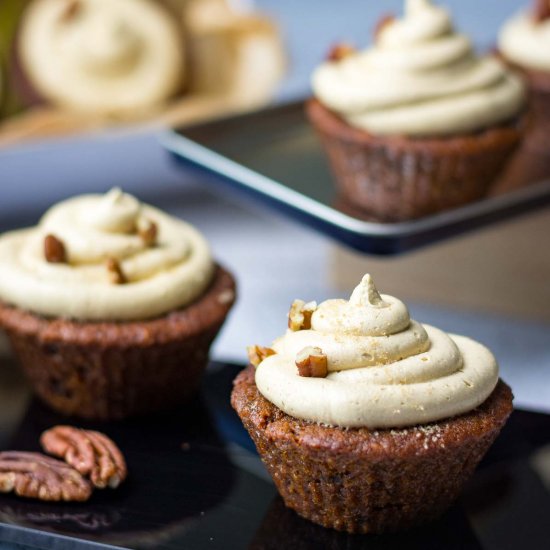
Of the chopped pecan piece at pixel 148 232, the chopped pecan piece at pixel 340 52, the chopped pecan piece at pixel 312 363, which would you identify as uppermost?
the chopped pecan piece at pixel 340 52

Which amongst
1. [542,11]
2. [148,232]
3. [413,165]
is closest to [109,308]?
[148,232]

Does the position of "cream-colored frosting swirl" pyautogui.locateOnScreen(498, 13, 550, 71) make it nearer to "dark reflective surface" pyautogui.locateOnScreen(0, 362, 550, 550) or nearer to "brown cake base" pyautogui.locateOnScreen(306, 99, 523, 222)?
"brown cake base" pyautogui.locateOnScreen(306, 99, 523, 222)

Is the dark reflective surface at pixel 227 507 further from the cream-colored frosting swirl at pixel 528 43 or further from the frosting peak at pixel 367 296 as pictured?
the cream-colored frosting swirl at pixel 528 43

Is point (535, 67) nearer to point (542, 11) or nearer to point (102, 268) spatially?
point (542, 11)

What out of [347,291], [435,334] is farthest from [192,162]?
[435,334]

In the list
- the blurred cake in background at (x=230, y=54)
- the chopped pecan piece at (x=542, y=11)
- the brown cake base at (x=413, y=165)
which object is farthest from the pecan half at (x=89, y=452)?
the blurred cake in background at (x=230, y=54)

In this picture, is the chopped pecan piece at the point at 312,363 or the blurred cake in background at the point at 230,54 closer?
the chopped pecan piece at the point at 312,363

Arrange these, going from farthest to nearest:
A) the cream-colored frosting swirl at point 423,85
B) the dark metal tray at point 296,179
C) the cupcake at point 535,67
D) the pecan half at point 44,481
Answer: the cupcake at point 535,67 → the cream-colored frosting swirl at point 423,85 → the dark metal tray at point 296,179 → the pecan half at point 44,481
